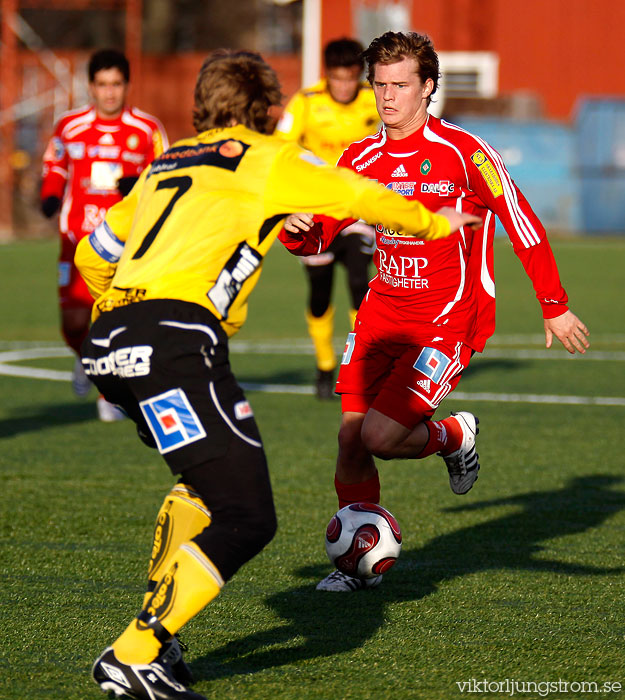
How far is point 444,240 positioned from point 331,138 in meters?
5.11

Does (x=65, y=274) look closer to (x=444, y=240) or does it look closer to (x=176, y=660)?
(x=444, y=240)

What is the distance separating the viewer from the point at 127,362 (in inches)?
136

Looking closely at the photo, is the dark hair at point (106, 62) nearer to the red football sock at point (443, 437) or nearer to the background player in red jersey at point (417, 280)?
the background player in red jersey at point (417, 280)

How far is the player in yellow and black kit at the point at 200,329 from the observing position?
340cm

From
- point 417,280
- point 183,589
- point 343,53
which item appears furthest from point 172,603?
point 343,53

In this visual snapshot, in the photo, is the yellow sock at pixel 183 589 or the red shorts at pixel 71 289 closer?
the yellow sock at pixel 183 589

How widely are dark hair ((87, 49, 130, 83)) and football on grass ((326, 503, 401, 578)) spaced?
16.1 ft

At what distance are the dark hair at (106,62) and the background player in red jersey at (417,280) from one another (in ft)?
12.9

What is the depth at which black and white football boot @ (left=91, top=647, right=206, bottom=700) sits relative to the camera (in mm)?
3336

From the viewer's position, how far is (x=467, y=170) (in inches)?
197

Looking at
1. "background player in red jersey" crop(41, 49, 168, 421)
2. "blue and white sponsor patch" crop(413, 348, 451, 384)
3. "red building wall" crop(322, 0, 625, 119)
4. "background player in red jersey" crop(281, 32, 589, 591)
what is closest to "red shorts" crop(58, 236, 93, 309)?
"background player in red jersey" crop(41, 49, 168, 421)

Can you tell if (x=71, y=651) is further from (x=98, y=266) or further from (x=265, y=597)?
(x=98, y=266)

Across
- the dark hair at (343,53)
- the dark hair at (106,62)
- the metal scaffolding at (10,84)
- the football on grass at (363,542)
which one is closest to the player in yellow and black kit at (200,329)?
the football on grass at (363,542)

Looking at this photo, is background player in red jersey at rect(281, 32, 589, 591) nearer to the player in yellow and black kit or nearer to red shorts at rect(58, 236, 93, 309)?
the player in yellow and black kit
